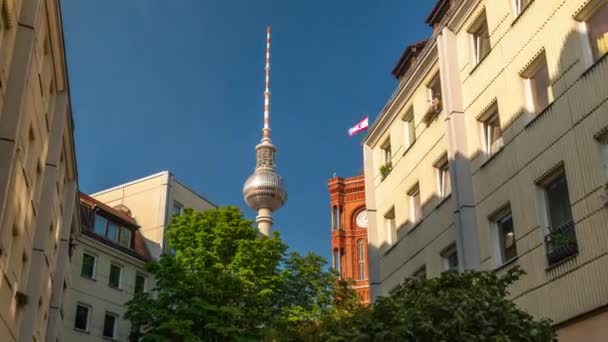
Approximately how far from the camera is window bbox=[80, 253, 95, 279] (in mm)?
46719

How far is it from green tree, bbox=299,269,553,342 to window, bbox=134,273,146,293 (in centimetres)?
3616

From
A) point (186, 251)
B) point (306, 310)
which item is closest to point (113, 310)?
point (186, 251)

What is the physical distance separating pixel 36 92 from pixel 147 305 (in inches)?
516

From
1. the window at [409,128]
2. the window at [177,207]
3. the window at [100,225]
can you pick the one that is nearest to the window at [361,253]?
the window at [177,207]

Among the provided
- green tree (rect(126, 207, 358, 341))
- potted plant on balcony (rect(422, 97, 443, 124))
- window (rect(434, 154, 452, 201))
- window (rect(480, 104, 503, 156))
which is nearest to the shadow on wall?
window (rect(480, 104, 503, 156))

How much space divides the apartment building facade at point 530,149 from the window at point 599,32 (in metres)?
0.03

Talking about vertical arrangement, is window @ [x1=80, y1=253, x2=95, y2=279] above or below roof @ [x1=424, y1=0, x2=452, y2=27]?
below

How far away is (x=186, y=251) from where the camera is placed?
3894cm

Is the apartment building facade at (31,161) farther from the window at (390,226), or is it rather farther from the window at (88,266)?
the window at (390,226)

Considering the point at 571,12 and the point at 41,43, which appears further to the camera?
the point at 41,43

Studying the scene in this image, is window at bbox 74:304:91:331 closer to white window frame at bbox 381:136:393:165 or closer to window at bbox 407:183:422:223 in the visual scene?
white window frame at bbox 381:136:393:165

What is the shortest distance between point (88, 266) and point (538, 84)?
32.3 meters

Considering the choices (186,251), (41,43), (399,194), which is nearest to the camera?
(41,43)

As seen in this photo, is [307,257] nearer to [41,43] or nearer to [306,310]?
[306,310]
